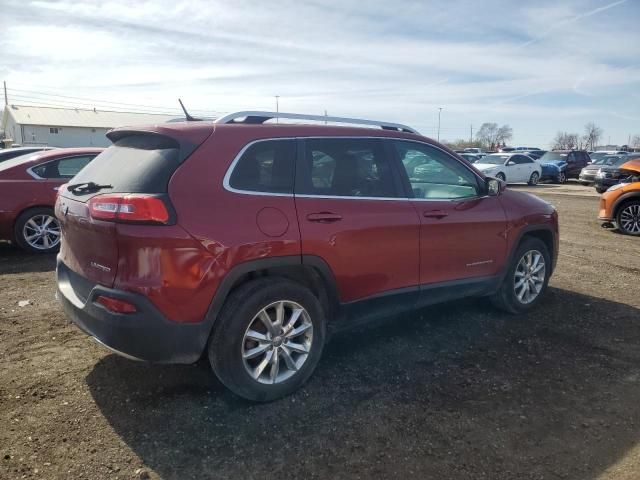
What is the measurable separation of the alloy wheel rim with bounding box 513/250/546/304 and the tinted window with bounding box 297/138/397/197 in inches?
76.9

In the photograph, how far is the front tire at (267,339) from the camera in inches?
121

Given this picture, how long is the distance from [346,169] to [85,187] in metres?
1.80

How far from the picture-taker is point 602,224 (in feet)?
37.8

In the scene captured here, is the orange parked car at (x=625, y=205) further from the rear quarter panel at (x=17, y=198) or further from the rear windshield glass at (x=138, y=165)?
the rear quarter panel at (x=17, y=198)

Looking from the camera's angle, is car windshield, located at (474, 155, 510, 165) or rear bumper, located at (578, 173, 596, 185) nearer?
rear bumper, located at (578, 173, 596, 185)

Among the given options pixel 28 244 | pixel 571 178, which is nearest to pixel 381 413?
pixel 28 244

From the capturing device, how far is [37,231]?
24.0 feet

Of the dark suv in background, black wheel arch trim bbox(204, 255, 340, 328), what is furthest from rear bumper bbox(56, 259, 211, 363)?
the dark suv in background

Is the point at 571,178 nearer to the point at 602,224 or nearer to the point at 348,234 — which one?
the point at 602,224

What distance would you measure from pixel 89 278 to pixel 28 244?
16.2 ft

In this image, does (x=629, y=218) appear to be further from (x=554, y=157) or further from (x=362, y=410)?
(x=554, y=157)

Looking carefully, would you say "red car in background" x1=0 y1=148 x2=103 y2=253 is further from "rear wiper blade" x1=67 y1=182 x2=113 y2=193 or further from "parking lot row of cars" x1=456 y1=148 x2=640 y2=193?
"parking lot row of cars" x1=456 y1=148 x2=640 y2=193

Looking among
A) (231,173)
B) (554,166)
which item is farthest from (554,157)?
(231,173)

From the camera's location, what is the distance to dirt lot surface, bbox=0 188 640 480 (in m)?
2.73
